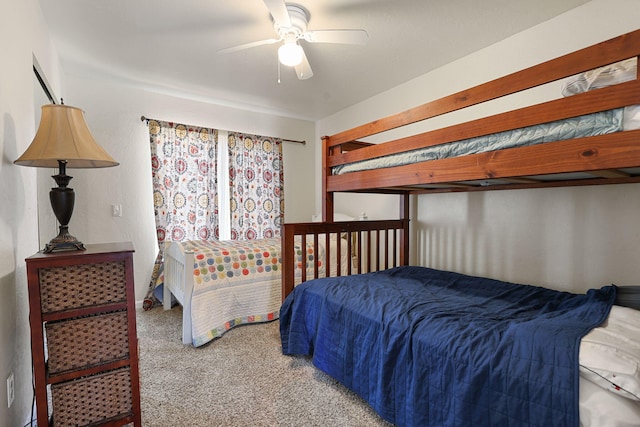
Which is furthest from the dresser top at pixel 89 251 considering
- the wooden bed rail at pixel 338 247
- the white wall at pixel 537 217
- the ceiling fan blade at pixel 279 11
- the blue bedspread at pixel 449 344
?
the white wall at pixel 537 217

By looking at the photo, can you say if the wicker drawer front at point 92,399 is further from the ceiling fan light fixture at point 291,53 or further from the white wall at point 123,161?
the white wall at point 123,161

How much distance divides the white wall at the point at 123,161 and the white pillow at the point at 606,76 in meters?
3.30

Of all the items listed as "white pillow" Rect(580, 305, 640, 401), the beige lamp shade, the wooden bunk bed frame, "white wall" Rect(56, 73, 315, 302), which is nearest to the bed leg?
"white wall" Rect(56, 73, 315, 302)

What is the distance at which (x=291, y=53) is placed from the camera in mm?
1883

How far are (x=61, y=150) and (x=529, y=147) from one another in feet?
6.22

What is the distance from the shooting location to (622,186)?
5.73 feet

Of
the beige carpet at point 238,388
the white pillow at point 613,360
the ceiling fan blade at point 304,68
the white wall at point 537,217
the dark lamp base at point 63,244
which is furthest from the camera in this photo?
the ceiling fan blade at point 304,68

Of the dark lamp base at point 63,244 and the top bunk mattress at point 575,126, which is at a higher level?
the top bunk mattress at point 575,126

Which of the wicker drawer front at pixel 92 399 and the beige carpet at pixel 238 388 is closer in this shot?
the wicker drawer front at pixel 92 399

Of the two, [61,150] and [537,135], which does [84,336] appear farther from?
[537,135]

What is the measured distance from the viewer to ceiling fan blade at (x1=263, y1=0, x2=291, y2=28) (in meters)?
1.50

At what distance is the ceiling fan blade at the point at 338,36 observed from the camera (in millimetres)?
1768

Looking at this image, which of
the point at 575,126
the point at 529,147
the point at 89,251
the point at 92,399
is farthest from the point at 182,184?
the point at 575,126

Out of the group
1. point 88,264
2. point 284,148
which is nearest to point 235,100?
point 284,148
